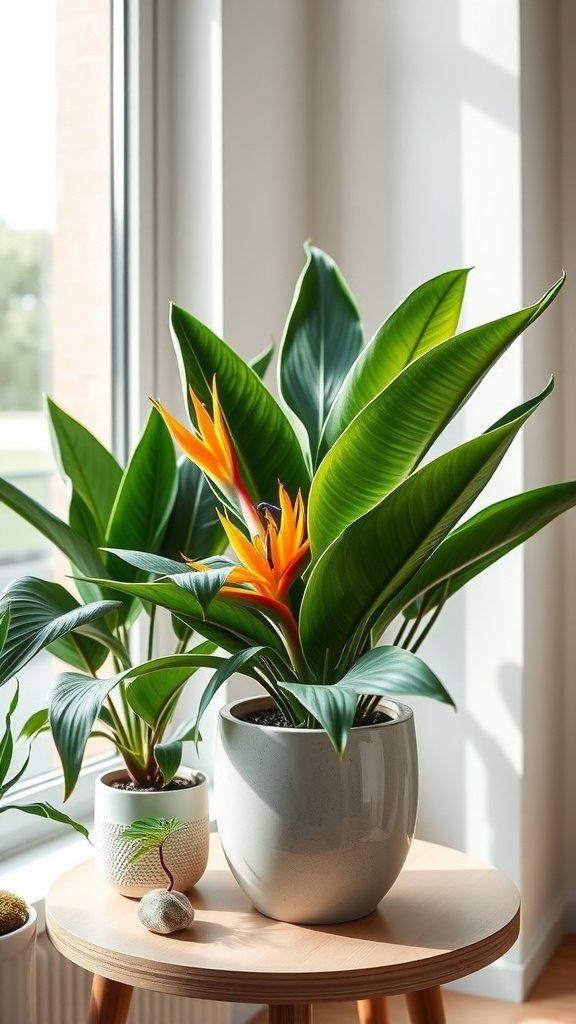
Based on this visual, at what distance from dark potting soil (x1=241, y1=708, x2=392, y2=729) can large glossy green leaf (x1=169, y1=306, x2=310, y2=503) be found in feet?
0.84

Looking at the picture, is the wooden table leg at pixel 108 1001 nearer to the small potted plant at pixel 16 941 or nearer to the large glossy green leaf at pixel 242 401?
the small potted plant at pixel 16 941

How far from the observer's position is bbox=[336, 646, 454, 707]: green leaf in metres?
0.85

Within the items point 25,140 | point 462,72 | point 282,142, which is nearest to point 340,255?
point 282,142

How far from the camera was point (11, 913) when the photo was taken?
1083 millimetres

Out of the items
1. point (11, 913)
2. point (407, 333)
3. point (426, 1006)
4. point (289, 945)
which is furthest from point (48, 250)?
point (426, 1006)

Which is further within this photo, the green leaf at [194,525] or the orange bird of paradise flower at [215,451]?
the green leaf at [194,525]

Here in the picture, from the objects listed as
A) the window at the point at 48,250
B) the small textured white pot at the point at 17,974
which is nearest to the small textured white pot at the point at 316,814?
the small textured white pot at the point at 17,974

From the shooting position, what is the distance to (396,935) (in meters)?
1.06

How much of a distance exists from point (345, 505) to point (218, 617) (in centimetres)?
18

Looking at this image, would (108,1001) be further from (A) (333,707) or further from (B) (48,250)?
(B) (48,250)

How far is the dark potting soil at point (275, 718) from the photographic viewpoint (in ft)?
3.72

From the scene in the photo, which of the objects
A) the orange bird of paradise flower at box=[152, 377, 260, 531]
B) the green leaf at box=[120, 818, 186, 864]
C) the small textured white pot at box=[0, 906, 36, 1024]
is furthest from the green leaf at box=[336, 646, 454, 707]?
the small textured white pot at box=[0, 906, 36, 1024]

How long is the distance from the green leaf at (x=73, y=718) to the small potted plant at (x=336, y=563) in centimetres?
10

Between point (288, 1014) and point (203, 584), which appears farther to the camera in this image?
point (288, 1014)
